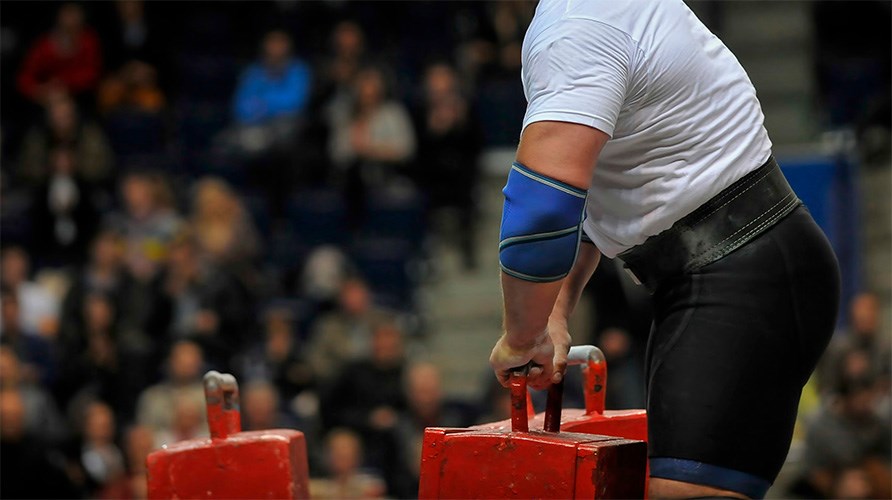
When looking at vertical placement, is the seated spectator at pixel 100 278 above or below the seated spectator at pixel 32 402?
above

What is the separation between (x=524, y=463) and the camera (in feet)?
10.2

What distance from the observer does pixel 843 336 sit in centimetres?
968

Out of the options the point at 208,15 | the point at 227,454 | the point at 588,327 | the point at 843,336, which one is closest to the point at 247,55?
the point at 208,15

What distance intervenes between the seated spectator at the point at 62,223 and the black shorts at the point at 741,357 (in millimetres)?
8921

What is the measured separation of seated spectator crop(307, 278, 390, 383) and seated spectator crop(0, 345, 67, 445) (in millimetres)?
1820

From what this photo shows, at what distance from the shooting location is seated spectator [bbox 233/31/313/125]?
12211mm

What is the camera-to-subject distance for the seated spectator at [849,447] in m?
8.47

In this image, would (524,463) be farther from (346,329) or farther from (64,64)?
(64,64)

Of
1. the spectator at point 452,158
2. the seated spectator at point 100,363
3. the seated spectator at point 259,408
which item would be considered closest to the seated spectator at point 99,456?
the seated spectator at point 100,363

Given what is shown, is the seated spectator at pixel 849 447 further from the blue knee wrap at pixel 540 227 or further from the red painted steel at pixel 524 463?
the blue knee wrap at pixel 540 227

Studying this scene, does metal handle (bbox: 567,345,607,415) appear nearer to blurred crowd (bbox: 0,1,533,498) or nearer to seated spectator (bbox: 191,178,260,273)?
blurred crowd (bbox: 0,1,533,498)

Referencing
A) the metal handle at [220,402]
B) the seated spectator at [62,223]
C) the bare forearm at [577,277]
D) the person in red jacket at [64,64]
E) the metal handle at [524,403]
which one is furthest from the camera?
the person in red jacket at [64,64]

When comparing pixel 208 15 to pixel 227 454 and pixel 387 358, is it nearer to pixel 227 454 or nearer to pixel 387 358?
pixel 387 358

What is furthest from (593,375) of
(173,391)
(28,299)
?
(28,299)
